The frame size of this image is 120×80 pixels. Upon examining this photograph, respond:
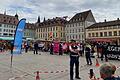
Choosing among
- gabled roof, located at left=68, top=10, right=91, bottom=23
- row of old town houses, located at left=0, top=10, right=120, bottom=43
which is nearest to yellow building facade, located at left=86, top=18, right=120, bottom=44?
row of old town houses, located at left=0, top=10, right=120, bottom=43

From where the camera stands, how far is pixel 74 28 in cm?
8556

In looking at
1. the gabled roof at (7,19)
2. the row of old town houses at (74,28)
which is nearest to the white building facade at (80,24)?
the row of old town houses at (74,28)

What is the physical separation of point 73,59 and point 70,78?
89 centimetres

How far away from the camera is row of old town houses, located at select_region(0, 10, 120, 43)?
6724cm

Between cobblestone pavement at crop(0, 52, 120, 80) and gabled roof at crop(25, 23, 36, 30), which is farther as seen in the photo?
gabled roof at crop(25, 23, 36, 30)

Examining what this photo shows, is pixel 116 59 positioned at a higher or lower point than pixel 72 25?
lower

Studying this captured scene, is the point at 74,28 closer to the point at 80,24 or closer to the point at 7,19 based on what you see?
the point at 80,24

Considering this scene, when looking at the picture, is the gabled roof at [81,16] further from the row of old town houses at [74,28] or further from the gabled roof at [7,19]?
the gabled roof at [7,19]

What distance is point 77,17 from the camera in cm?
8394

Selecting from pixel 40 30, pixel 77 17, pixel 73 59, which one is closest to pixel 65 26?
pixel 77 17

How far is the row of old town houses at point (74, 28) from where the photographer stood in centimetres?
6724

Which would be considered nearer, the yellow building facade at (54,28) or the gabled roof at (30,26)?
the yellow building facade at (54,28)

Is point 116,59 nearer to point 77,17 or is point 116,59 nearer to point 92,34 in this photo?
point 92,34

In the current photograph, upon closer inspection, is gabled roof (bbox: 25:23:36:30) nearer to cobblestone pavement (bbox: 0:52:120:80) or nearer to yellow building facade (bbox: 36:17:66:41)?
yellow building facade (bbox: 36:17:66:41)
